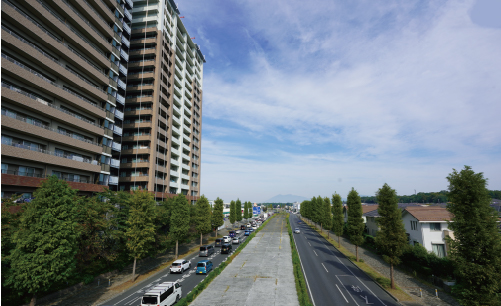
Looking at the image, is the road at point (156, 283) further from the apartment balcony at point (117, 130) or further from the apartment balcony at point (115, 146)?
the apartment balcony at point (117, 130)

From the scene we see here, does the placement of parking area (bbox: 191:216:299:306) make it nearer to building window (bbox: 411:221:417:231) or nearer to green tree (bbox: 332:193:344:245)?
green tree (bbox: 332:193:344:245)

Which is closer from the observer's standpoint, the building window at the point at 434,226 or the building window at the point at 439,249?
the building window at the point at 439,249

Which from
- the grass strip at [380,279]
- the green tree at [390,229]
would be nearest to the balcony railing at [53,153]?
the green tree at [390,229]

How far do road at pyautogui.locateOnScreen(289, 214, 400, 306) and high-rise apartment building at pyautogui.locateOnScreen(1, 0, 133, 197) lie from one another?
37.0 metres

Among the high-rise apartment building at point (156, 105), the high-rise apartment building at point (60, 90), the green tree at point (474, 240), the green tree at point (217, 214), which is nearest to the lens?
the green tree at point (474, 240)

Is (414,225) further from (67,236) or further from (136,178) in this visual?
(136,178)

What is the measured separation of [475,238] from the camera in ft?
53.4

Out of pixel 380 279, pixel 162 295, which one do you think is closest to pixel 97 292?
pixel 162 295

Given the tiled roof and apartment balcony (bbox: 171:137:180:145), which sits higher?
apartment balcony (bbox: 171:137:180:145)

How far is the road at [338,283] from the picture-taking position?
23991 mm

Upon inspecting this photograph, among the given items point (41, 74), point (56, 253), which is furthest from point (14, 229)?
point (41, 74)

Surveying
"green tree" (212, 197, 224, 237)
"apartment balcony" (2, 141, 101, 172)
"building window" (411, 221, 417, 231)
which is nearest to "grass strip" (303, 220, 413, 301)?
"building window" (411, 221, 417, 231)

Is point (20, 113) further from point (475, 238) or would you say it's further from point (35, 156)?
point (475, 238)

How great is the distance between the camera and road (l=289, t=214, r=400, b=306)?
2399cm
